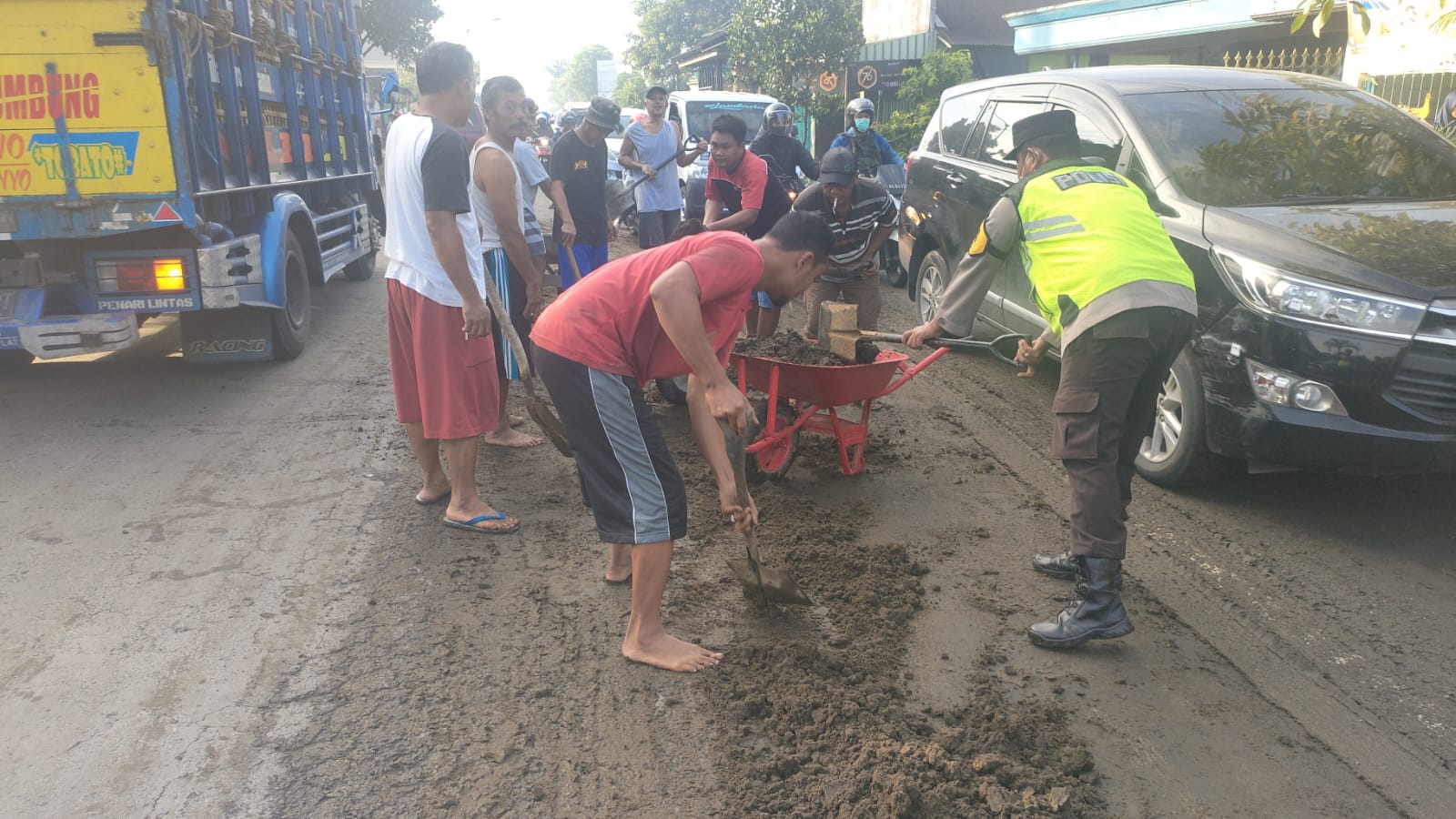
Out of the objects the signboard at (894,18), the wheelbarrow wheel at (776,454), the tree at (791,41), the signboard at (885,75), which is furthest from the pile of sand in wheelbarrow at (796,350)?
the signboard at (894,18)

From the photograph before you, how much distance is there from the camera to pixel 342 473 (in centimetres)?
505

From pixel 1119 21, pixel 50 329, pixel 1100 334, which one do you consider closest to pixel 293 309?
pixel 50 329

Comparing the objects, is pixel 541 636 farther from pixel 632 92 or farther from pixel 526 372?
pixel 632 92

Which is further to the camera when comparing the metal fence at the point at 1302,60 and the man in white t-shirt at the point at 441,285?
the metal fence at the point at 1302,60

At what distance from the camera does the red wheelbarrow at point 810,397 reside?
177 inches

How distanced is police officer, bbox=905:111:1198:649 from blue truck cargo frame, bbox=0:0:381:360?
4.96 meters

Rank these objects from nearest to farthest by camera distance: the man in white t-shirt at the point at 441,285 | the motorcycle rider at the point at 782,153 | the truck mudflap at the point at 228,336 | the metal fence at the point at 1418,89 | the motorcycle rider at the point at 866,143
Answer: the man in white t-shirt at the point at 441,285, the truck mudflap at the point at 228,336, the motorcycle rider at the point at 782,153, the metal fence at the point at 1418,89, the motorcycle rider at the point at 866,143

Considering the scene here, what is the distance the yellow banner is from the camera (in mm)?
5383

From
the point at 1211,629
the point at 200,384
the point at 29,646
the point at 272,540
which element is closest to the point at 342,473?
the point at 272,540

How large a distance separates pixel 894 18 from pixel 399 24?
67.7ft

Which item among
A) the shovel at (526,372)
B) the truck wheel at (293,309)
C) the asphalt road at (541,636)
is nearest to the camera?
the asphalt road at (541,636)

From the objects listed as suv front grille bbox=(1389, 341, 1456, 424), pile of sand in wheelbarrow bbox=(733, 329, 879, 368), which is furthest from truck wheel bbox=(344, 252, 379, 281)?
suv front grille bbox=(1389, 341, 1456, 424)

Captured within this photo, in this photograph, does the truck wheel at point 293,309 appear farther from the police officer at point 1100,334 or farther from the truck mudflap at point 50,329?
the police officer at point 1100,334

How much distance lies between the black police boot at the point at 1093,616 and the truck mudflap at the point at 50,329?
18.5 ft
